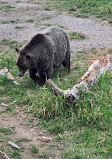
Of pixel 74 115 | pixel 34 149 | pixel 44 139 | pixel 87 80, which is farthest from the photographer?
pixel 87 80

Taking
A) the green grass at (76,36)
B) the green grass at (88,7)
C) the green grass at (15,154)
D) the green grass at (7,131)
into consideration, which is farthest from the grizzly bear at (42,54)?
the green grass at (88,7)

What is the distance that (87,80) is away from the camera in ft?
18.8

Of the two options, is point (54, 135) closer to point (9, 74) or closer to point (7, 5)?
point (9, 74)

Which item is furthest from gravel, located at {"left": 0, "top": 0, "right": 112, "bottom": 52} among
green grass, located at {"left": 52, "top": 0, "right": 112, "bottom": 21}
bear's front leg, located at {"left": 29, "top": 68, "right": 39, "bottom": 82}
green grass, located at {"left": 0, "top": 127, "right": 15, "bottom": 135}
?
green grass, located at {"left": 0, "top": 127, "right": 15, "bottom": 135}

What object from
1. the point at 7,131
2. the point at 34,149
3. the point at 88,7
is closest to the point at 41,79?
the point at 7,131

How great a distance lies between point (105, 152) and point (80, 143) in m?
0.45

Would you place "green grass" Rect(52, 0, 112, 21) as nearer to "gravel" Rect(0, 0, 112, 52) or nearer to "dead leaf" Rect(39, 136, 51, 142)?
"gravel" Rect(0, 0, 112, 52)

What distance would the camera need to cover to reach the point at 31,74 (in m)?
6.86

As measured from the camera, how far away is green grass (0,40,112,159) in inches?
178

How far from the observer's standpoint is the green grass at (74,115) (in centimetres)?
451

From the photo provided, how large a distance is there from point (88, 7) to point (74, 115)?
10331 mm

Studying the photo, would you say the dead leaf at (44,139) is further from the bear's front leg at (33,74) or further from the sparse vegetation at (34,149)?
the bear's front leg at (33,74)

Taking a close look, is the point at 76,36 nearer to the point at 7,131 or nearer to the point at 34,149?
the point at 7,131

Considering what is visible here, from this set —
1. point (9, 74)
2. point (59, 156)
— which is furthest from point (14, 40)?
point (59, 156)
